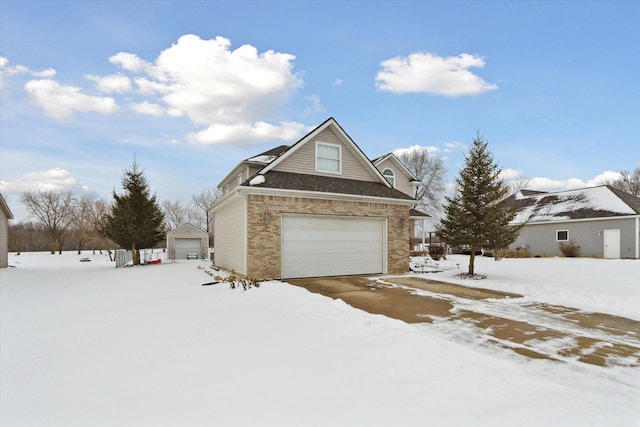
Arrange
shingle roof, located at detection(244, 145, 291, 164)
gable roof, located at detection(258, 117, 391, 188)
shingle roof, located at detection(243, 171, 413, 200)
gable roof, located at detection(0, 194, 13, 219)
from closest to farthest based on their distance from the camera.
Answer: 1. shingle roof, located at detection(243, 171, 413, 200)
2. gable roof, located at detection(258, 117, 391, 188)
3. shingle roof, located at detection(244, 145, 291, 164)
4. gable roof, located at detection(0, 194, 13, 219)

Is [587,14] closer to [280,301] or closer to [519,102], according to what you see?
[519,102]

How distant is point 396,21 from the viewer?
11.9 metres

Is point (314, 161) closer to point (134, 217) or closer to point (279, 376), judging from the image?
point (279, 376)

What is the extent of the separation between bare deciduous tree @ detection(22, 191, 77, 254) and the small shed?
25.0 metres

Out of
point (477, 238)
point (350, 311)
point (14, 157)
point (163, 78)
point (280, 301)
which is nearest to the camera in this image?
point (350, 311)

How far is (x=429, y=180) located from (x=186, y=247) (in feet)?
96.8

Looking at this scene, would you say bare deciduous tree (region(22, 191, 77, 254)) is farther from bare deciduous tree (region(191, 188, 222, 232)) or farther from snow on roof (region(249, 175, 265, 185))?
snow on roof (region(249, 175, 265, 185))

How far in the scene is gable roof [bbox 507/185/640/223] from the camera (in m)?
22.5

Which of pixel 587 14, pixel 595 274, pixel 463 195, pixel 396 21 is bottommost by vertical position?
pixel 595 274

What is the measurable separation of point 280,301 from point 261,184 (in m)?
5.10

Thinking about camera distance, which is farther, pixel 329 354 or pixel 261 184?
pixel 261 184

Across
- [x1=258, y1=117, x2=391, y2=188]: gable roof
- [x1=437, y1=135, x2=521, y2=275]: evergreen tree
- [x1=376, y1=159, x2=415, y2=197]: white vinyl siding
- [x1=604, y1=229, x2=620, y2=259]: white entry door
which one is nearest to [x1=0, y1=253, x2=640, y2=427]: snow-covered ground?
[x1=258, y1=117, x2=391, y2=188]: gable roof

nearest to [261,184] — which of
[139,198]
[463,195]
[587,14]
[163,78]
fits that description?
[163,78]

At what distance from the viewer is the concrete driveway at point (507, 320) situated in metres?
4.74
